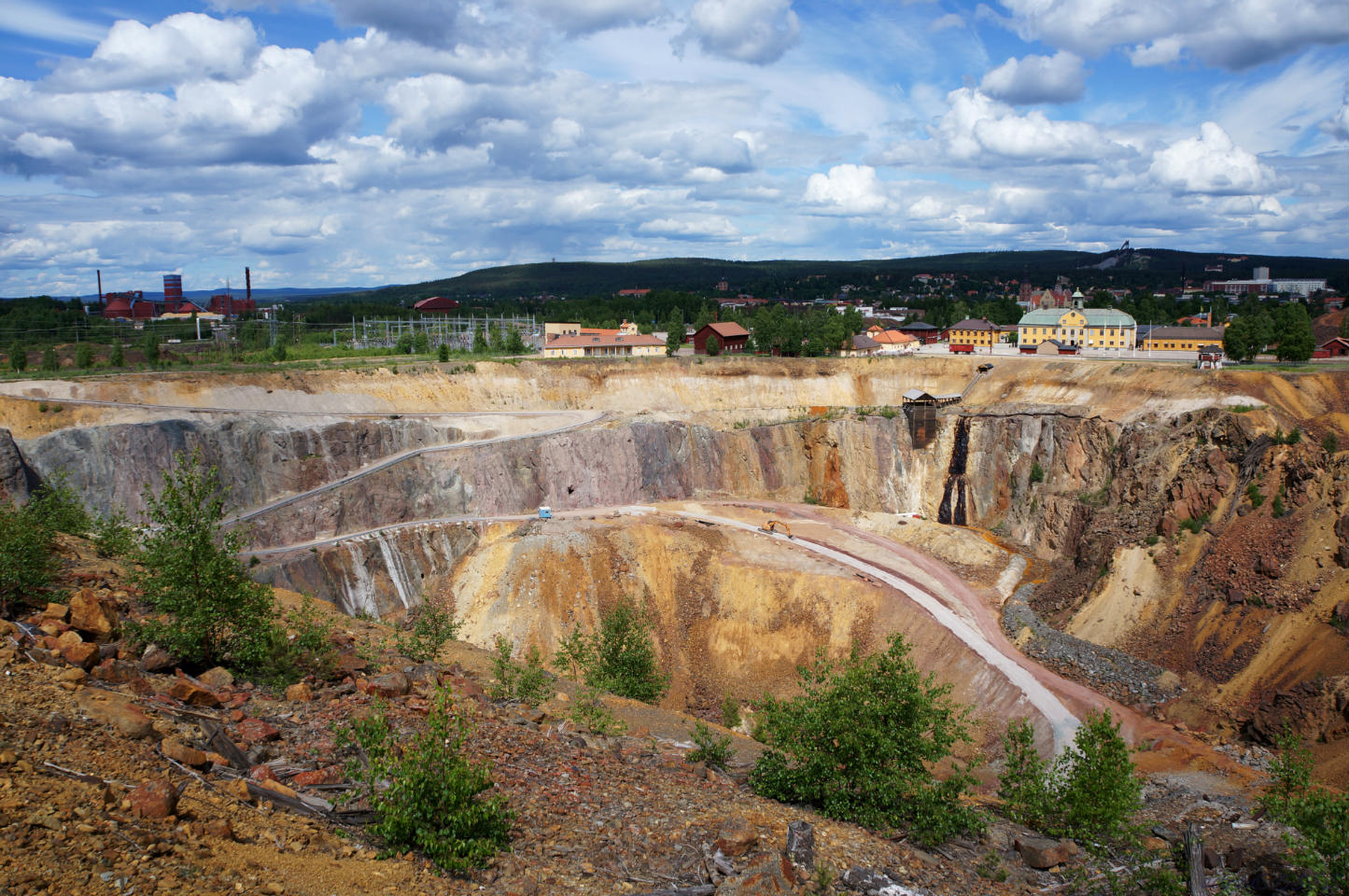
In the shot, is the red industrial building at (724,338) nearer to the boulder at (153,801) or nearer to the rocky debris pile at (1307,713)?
the rocky debris pile at (1307,713)

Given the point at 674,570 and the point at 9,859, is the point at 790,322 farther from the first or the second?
the point at 9,859

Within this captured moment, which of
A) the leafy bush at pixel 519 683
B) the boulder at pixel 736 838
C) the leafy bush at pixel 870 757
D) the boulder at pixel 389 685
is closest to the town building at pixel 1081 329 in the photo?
the leafy bush at pixel 870 757

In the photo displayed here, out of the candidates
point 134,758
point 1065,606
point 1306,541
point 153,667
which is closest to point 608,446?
point 1065,606

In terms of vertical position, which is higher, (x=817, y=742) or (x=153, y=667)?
(x=153, y=667)

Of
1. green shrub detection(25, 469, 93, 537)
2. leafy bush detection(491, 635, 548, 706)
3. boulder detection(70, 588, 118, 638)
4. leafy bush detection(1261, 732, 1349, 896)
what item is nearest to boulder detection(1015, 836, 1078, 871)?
leafy bush detection(1261, 732, 1349, 896)

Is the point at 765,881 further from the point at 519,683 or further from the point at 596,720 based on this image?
the point at 519,683

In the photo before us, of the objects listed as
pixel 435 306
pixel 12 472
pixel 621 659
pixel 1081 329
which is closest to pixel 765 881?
pixel 621 659
